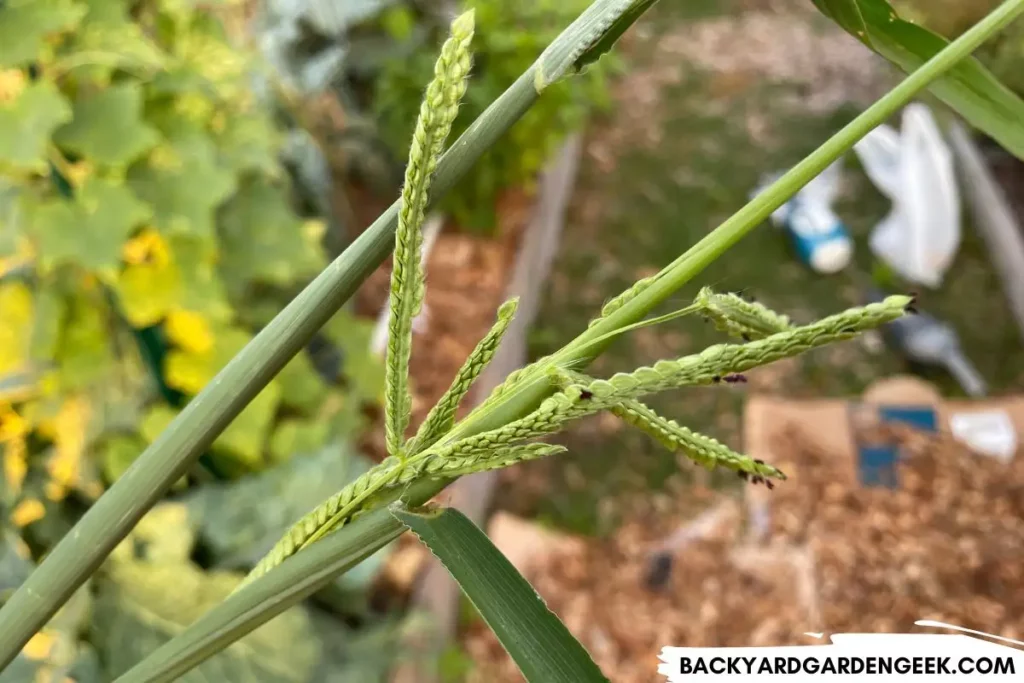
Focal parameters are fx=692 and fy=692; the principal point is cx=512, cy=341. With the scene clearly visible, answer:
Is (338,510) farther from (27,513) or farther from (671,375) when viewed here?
(27,513)

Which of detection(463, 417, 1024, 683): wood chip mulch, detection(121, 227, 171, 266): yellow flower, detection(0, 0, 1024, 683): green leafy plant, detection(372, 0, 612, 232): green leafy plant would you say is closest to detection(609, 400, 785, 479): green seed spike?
detection(0, 0, 1024, 683): green leafy plant

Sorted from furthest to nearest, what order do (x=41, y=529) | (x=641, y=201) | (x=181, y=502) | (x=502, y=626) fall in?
(x=641, y=201)
(x=181, y=502)
(x=41, y=529)
(x=502, y=626)

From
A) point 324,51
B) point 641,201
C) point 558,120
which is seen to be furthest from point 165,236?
point 641,201

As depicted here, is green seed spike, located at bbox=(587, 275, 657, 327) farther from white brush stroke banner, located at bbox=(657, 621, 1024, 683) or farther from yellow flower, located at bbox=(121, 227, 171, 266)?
yellow flower, located at bbox=(121, 227, 171, 266)

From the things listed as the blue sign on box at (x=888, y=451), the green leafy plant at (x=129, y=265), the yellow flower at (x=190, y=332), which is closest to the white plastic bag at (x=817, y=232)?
the blue sign on box at (x=888, y=451)

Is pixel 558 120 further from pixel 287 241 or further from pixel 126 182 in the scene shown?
pixel 126 182

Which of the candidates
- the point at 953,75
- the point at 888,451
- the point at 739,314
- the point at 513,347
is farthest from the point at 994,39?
the point at 513,347
